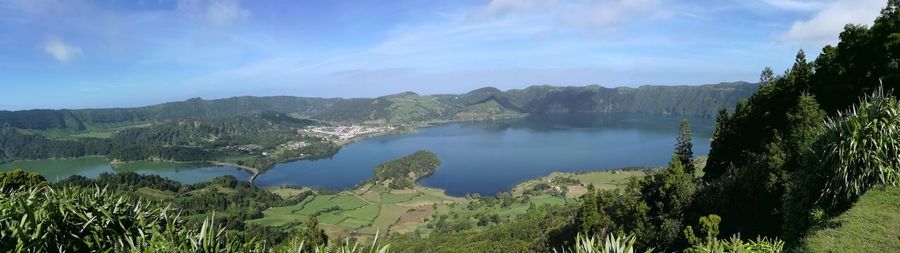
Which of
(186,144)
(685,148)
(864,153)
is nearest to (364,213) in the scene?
(685,148)

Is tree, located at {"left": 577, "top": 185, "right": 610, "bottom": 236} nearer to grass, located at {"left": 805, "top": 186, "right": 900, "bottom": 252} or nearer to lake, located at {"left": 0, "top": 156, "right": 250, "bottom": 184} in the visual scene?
grass, located at {"left": 805, "top": 186, "right": 900, "bottom": 252}

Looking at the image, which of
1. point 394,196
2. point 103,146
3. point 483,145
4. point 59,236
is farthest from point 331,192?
point 103,146

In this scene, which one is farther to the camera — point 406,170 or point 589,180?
point 406,170

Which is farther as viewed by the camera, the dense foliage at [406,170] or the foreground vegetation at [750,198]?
the dense foliage at [406,170]

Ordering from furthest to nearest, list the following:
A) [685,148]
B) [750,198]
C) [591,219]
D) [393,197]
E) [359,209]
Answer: [393,197] → [359,209] → [685,148] → [591,219] → [750,198]

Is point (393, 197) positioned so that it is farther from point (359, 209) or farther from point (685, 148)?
point (685, 148)

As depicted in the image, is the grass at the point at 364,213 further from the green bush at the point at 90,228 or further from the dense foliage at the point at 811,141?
the green bush at the point at 90,228

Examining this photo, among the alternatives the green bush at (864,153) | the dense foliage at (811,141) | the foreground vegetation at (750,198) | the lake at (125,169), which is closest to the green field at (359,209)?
the foreground vegetation at (750,198)

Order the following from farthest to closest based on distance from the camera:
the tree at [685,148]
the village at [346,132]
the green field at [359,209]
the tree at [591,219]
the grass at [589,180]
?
the village at [346,132], the grass at [589,180], the green field at [359,209], the tree at [685,148], the tree at [591,219]
